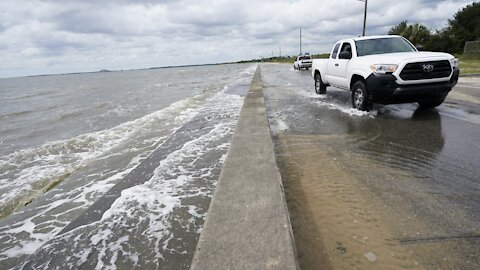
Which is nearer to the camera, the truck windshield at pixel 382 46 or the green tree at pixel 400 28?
the truck windshield at pixel 382 46

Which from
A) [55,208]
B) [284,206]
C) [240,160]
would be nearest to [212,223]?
[284,206]

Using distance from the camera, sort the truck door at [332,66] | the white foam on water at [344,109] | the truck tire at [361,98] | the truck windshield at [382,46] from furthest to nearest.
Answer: the truck door at [332,66], the truck windshield at [382,46], the white foam on water at [344,109], the truck tire at [361,98]

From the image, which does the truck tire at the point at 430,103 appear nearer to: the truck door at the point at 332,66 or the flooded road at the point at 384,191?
the flooded road at the point at 384,191

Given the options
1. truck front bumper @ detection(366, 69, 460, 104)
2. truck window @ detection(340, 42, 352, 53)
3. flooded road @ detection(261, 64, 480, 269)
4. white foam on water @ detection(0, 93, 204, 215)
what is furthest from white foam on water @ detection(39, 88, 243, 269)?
truck window @ detection(340, 42, 352, 53)

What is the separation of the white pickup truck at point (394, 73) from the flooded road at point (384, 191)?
2.16 feet

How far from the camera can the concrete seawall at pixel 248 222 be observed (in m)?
2.38

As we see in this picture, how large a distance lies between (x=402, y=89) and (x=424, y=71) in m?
0.63

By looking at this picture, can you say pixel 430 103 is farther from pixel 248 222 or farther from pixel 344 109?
pixel 248 222

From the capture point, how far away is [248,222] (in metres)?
2.92

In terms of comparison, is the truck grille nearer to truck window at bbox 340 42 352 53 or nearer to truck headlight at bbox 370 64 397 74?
truck headlight at bbox 370 64 397 74

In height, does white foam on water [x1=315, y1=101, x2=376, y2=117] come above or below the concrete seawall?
below

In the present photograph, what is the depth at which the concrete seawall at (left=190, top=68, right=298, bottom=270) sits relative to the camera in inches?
93.7

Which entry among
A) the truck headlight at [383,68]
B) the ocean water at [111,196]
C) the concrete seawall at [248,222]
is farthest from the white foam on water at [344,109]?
the concrete seawall at [248,222]

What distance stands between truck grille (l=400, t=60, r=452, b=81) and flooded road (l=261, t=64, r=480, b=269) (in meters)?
1.02
